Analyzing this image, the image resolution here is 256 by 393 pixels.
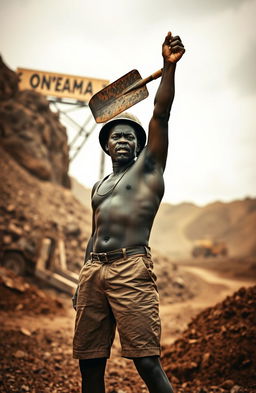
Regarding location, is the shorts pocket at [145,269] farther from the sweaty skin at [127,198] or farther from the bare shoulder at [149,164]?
the bare shoulder at [149,164]

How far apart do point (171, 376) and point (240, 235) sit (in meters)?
43.4

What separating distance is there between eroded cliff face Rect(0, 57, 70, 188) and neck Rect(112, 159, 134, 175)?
475 inches

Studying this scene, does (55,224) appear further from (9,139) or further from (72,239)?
(9,139)

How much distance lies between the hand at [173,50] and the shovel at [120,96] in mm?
178

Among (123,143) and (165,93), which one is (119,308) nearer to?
(123,143)

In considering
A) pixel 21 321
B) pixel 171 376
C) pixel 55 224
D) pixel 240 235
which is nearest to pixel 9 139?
pixel 55 224

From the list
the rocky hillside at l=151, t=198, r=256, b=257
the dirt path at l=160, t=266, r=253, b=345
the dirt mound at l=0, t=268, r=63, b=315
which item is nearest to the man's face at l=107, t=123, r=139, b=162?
the dirt path at l=160, t=266, r=253, b=345

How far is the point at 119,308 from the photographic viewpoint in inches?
79.4

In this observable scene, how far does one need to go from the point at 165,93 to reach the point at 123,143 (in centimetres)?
43

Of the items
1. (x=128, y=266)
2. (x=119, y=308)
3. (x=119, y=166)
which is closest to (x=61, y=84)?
(x=119, y=166)

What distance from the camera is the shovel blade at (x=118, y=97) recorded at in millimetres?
2453

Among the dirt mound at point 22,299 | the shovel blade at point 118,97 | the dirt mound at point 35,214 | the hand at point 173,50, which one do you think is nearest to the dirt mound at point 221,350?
the shovel blade at point 118,97

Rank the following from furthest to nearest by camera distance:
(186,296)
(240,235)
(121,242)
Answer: (240,235) < (186,296) < (121,242)

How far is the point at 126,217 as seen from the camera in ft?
7.14
